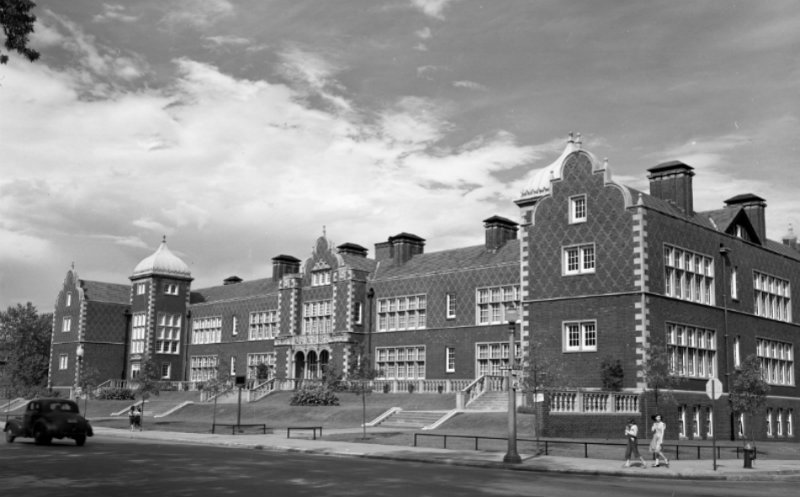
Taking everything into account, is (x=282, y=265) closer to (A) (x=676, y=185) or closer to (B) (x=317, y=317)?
(B) (x=317, y=317)

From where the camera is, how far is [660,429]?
29734 millimetres

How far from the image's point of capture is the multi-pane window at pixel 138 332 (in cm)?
8743

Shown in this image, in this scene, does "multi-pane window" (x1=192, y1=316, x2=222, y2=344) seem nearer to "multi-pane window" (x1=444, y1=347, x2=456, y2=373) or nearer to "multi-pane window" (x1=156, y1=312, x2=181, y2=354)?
"multi-pane window" (x1=156, y1=312, x2=181, y2=354)

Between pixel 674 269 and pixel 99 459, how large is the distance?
31534 millimetres

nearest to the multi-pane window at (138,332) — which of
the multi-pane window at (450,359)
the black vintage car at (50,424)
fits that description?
the multi-pane window at (450,359)

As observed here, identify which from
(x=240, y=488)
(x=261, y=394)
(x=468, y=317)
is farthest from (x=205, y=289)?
(x=240, y=488)

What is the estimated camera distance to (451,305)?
62438mm

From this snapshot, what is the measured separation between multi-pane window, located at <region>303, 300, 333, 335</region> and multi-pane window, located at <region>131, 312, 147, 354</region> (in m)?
22.9

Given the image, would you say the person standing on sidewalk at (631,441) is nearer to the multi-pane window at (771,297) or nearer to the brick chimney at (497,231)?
the multi-pane window at (771,297)

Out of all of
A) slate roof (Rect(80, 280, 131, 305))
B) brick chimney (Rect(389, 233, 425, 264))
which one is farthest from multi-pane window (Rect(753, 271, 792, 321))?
slate roof (Rect(80, 280, 131, 305))

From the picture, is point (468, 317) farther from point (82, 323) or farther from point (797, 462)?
point (82, 323)

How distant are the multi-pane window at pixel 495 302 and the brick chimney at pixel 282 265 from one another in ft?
93.5

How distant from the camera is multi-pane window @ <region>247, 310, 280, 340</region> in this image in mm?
77938

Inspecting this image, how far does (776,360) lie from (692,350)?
1211 centimetres
